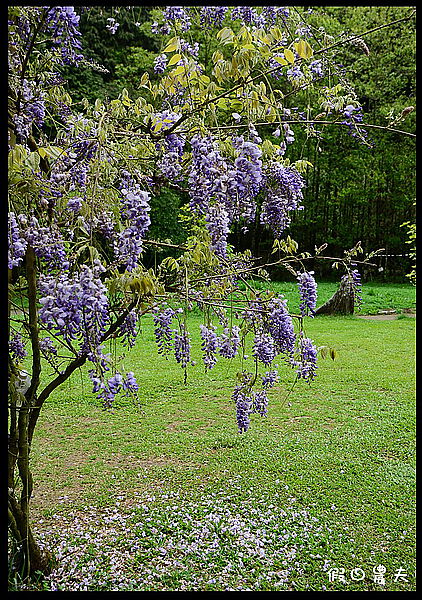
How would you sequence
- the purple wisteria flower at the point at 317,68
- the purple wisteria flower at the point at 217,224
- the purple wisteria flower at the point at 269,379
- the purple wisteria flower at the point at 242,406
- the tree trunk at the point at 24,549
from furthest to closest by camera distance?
the purple wisteria flower at the point at 269,379, the purple wisteria flower at the point at 242,406, the purple wisteria flower at the point at 317,68, the tree trunk at the point at 24,549, the purple wisteria flower at the point at 217,224

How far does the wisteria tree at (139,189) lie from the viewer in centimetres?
165

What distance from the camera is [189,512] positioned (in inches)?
129

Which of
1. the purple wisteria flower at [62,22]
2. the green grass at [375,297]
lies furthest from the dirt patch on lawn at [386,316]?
the purple wisteria flower at [62,22]

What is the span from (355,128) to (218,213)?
23.5 inches

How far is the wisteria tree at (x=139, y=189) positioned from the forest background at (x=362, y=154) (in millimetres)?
10987

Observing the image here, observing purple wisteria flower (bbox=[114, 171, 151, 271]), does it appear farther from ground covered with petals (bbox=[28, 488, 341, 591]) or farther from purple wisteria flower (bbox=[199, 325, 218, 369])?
ground covered with petals (bbox=[28, 488, 341, 591])

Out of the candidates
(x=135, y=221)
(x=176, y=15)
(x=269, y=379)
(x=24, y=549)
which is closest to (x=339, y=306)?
(x=269, y=379)

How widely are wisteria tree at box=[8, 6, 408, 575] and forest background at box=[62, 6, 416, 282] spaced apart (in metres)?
11.0

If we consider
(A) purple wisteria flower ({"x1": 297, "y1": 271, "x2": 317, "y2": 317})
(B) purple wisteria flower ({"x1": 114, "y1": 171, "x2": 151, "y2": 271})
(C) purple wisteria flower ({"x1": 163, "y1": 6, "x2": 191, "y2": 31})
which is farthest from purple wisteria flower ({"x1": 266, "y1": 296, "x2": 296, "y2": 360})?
(C) purple wisteria flower ({"x1": 163, "y1": 6, "x2": 191, "y2": 31})

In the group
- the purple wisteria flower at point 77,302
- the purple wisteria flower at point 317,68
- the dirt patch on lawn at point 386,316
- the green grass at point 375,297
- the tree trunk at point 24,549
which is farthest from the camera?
the green grass at point 375,297

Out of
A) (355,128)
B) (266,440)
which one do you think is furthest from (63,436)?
(355,128)

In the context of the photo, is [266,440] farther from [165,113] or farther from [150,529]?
[165,113]

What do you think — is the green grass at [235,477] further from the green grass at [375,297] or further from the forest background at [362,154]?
the forest background at [362,154]

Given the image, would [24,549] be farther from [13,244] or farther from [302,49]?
[302,49]
